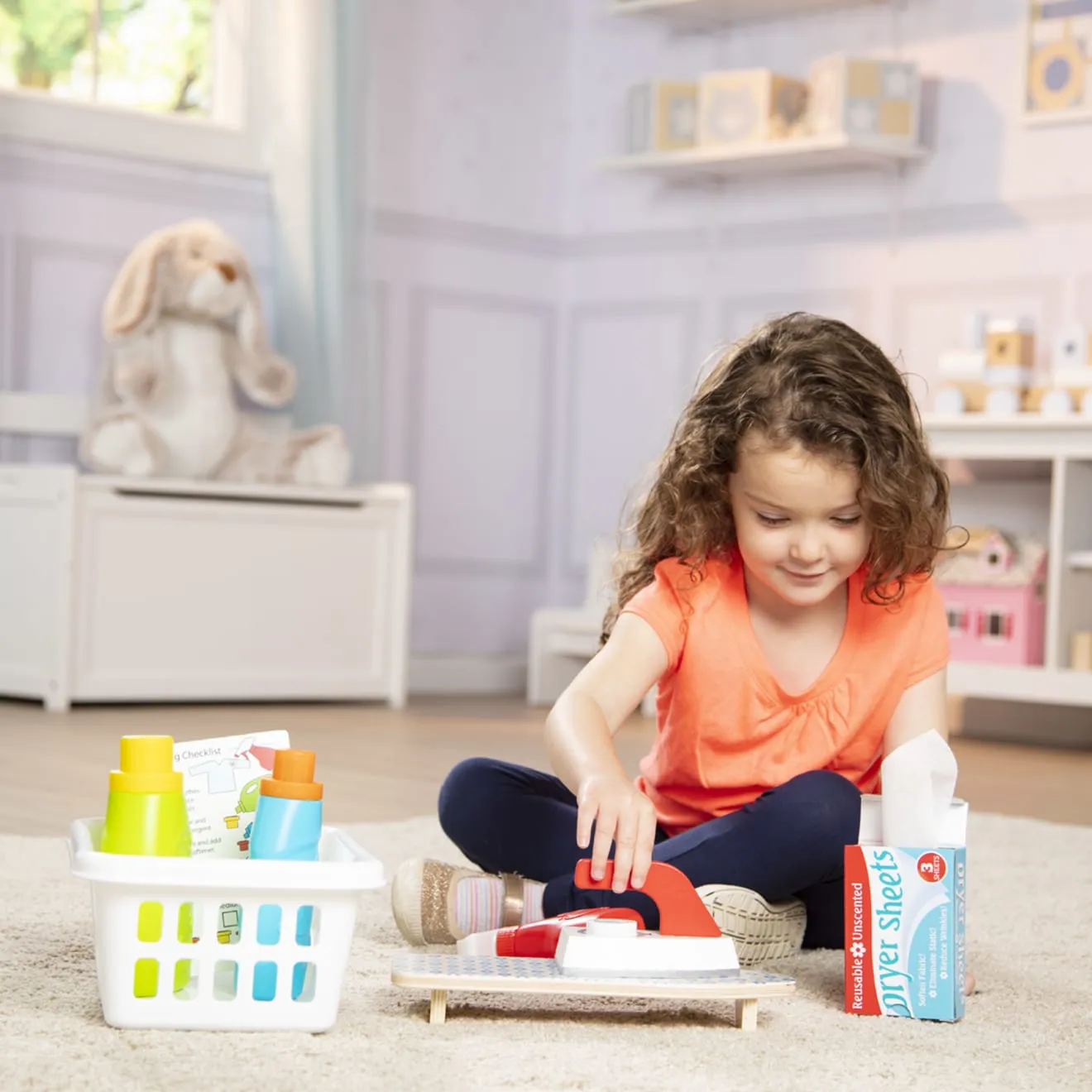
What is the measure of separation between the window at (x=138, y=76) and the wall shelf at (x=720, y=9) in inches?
33.4

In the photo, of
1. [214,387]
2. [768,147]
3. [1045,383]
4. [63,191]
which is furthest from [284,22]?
[1045,383]

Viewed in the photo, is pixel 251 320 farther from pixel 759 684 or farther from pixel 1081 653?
pixel 759 684

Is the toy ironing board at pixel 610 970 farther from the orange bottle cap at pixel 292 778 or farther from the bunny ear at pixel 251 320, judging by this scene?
the bunny ear at pixel 251 320

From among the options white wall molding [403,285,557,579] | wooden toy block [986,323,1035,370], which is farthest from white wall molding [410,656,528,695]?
wooden toy block [986,323,1035,370]

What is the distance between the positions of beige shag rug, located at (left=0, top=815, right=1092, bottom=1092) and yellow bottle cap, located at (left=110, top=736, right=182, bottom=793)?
138 mm

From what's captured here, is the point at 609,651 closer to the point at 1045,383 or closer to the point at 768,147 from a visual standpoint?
the point at 1045,383

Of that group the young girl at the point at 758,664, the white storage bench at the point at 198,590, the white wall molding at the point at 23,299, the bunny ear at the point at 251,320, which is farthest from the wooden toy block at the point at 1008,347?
the young girl at the point at 758,664

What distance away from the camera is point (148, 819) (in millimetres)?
1006

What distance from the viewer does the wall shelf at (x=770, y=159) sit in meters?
3.64

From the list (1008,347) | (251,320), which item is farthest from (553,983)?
(251,320)

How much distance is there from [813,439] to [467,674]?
307cm

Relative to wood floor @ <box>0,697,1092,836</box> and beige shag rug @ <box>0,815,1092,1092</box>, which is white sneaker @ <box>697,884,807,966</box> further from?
wood floor @ <box>0,697,1092,836</box>

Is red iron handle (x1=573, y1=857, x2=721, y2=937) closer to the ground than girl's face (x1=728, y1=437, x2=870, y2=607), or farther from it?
closer to the ground

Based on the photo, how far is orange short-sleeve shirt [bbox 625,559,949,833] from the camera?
4.48ft
